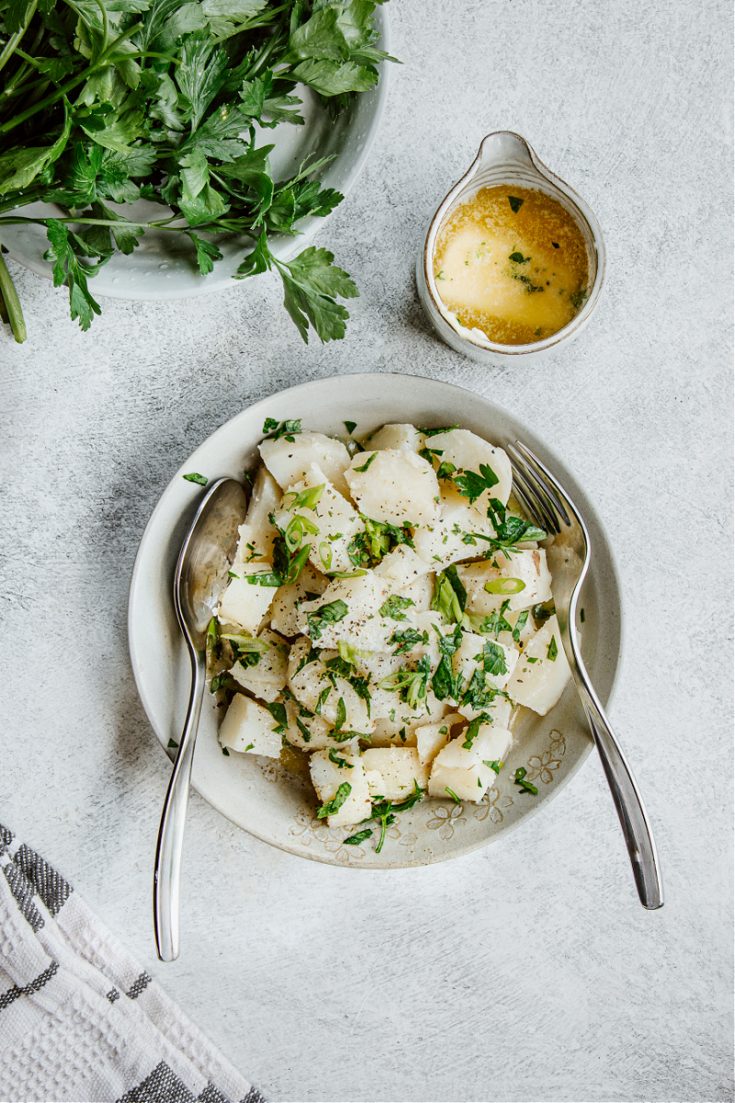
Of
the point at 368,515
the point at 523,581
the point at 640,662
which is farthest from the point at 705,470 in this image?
the point at 368,515

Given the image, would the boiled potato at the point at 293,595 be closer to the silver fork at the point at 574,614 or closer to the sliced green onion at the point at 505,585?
the sliced green onion at the point at 505,585

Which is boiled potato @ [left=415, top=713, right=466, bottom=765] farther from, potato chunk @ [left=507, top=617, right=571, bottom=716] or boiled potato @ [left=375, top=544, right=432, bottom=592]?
boiled potato @ [left=375, top=544, right=432, bottom=592]

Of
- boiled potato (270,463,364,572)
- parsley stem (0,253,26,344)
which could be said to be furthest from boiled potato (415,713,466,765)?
parsley stem (0,253,26,344)

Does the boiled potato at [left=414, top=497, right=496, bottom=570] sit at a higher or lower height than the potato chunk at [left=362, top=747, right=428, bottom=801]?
higher

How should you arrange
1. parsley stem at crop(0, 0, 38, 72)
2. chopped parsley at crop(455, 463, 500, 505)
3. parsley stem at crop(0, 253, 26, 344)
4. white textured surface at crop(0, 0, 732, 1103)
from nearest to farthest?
parsley stem at crop(0, 0, 38, 72)
parsley stem at crop(0, 253, 26, 344)
chopped parsley at crop(455, 463, 500, 505)
white textured surface at crop(0, 0, 732, 1103)

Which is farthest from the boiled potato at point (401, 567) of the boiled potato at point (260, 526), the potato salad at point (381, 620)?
the boiled potato at point (260, 526)

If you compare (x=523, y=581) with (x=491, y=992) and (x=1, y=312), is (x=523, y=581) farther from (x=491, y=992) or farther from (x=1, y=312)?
(x=1, y=312)

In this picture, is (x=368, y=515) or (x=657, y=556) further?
(x=657, y=556)
